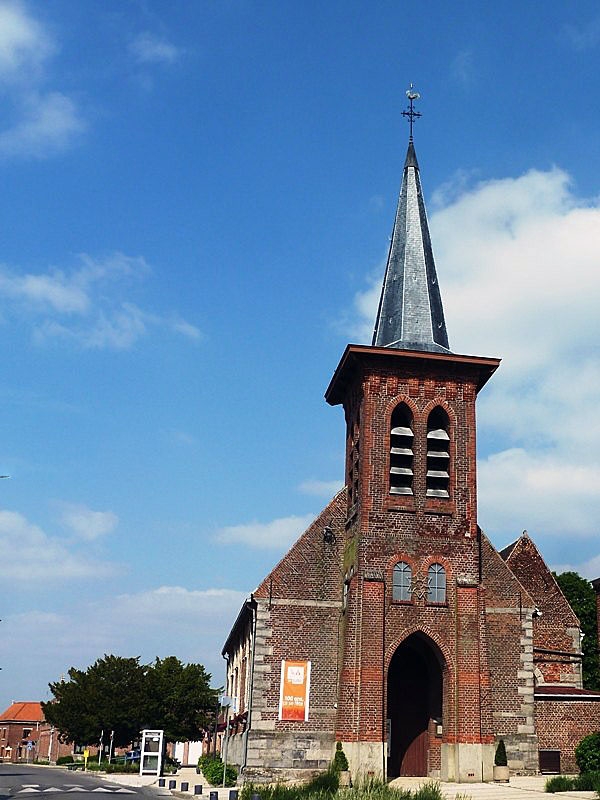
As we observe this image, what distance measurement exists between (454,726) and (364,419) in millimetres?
9449

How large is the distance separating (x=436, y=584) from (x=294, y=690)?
542 centimetres

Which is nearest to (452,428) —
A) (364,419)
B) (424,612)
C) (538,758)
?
(364,419)

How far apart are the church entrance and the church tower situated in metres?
0.03

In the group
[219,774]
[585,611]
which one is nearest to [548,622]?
[219,774]

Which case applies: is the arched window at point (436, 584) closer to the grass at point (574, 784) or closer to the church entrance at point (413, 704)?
the church entrance at point (413, 704)

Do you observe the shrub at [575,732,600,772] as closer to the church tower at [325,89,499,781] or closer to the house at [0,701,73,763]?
the church tower at [325,89,499,781]

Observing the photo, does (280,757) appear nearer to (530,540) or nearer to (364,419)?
(364,419)

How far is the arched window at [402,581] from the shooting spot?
27812 millimetres

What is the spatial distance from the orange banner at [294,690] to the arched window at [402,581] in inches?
143

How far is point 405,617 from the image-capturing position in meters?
27.5

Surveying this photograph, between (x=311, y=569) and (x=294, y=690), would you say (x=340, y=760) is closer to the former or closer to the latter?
(x=294, y=690)

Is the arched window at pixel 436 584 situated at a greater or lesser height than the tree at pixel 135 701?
greater

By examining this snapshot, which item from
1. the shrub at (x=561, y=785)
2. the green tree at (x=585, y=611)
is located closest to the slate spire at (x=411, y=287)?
the shrub at (x=561, y=785)

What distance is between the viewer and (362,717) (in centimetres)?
2611
